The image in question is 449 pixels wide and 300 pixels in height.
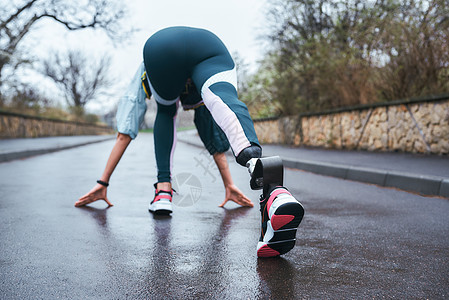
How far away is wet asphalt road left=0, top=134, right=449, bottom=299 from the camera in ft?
4.90

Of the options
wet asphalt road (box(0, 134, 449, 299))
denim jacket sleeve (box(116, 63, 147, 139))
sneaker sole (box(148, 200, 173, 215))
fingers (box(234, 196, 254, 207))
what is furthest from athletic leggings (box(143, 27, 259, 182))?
fingers (box(234, 196, 254, 207))

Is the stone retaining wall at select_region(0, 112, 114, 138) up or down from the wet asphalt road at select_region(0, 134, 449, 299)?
down

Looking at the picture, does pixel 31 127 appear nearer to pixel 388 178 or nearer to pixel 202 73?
pixel 388 178

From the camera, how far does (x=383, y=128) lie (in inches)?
341

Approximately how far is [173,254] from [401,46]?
7.80 metres

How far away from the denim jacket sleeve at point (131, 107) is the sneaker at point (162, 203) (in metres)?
0.47

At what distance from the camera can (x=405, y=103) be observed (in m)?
7.95

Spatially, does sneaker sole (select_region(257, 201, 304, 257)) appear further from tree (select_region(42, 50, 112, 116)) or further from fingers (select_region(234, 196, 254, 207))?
tree (select_region(42, 50, 112, 116))

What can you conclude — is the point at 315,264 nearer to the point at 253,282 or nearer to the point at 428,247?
the point at 253,282

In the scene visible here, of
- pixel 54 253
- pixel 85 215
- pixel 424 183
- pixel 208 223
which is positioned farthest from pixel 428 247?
pixel 424 183

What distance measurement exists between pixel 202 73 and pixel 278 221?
94 centimetres

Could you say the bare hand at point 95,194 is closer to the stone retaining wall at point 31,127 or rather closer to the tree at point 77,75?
the stone retaining wall at point 31,127

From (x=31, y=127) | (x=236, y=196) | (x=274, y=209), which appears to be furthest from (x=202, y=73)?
(x=31, y=127)

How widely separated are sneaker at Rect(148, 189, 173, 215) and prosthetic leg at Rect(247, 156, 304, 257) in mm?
1144
